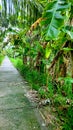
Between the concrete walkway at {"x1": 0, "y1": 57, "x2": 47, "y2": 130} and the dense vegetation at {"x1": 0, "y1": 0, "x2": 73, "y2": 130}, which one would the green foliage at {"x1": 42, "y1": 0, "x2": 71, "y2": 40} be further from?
the concrete walkway at {"x1": 0, "y1": 57, "x2": 47, "y2": 130}

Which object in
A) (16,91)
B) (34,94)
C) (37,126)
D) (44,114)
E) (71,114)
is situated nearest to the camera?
(71,114)

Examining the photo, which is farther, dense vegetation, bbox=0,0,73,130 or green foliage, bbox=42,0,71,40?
dense vegetation, bbox=0,0,73,130

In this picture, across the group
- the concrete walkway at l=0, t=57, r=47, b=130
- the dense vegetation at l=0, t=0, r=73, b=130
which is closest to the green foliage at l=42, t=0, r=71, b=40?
the dense vegetation at l=0, t=0, r=73, b=130

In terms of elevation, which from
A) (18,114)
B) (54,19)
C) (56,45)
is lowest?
(18,114)

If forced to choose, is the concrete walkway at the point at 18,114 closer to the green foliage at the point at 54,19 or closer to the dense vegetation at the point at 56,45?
the dense vegetation at the point at 56,45

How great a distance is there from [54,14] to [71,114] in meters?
1.39

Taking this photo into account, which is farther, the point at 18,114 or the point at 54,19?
the point at 18,114

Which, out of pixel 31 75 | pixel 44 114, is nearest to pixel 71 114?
pixel 44 114

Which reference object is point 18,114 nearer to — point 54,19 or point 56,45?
point 56,45

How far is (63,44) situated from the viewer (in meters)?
3.89

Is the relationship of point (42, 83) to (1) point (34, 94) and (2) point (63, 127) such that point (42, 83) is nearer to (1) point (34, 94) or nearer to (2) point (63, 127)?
(1) point (34, 94)

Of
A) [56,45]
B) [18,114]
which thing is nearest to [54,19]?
[56,45]

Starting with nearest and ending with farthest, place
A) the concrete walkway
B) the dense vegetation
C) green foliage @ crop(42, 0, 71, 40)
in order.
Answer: green foliage @ crop(42, 0, 71, 40), the dense vegetation, the concrete walkway

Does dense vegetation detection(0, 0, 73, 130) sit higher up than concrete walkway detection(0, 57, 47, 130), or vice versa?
dense vegetation detection(0, 0, 73, 130)
